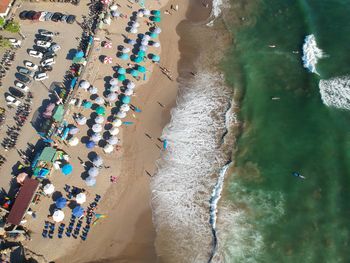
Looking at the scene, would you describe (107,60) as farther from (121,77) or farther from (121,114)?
(121,114)

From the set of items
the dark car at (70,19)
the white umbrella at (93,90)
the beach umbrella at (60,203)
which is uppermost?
the dark car at (70,19)

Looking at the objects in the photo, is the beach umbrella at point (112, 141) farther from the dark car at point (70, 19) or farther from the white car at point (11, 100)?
the dark car at point (70, 19)

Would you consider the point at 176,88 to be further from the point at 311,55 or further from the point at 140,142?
the point at 311,55

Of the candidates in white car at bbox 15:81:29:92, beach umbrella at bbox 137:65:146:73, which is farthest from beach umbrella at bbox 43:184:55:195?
beach umbrella at bbox 137:65:146:73

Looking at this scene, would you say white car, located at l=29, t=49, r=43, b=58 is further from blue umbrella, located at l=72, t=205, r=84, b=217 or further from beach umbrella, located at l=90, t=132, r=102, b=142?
blue umbrella, located at l=72, t=205, r=84, b=217

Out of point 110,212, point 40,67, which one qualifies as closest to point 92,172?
point 110,212

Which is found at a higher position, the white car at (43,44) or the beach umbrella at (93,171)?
the white car at (43,44)

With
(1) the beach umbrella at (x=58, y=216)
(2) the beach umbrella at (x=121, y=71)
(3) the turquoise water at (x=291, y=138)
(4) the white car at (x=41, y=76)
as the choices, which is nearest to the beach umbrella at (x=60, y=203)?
(1) the beach umbrella at (x=58, y=216)
